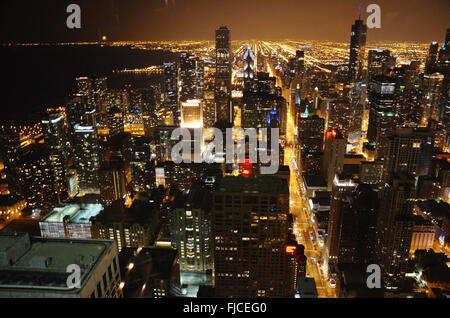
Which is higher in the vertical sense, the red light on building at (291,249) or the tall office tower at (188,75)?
the tall office tower at (188,75)

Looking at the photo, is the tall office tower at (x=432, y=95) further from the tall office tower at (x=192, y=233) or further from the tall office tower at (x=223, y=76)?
the tall office tower at (x=192, y=233)

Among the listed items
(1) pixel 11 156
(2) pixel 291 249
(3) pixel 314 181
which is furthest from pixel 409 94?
(1) pixel 11 156

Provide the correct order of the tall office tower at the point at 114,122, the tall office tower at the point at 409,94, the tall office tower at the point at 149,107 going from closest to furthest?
the tall office tower at the point at 409,94 → the tall office tower at the point at 114,122 → the tall office tower at the point at 149,107

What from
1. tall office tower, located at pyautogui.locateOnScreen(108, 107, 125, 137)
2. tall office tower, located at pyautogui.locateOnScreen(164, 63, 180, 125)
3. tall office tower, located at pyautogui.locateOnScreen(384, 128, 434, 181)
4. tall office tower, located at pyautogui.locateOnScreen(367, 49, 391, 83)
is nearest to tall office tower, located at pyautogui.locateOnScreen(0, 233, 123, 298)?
tall office tower, located at pyautogui.locateOnScreen(384, 128, 434, 181)

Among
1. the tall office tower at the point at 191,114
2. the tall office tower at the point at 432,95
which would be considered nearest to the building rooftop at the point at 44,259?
the tall office tower at the point at 191,114

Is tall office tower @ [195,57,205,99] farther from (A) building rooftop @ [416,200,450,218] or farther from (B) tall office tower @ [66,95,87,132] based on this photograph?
(A) building rooftop @ [416,200,450,218]

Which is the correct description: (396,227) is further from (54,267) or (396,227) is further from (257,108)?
(257,108)

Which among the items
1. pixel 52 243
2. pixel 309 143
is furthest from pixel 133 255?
pixel 309 143

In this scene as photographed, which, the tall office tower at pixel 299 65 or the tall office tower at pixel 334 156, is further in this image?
the tall office tower at pixel 299 65
